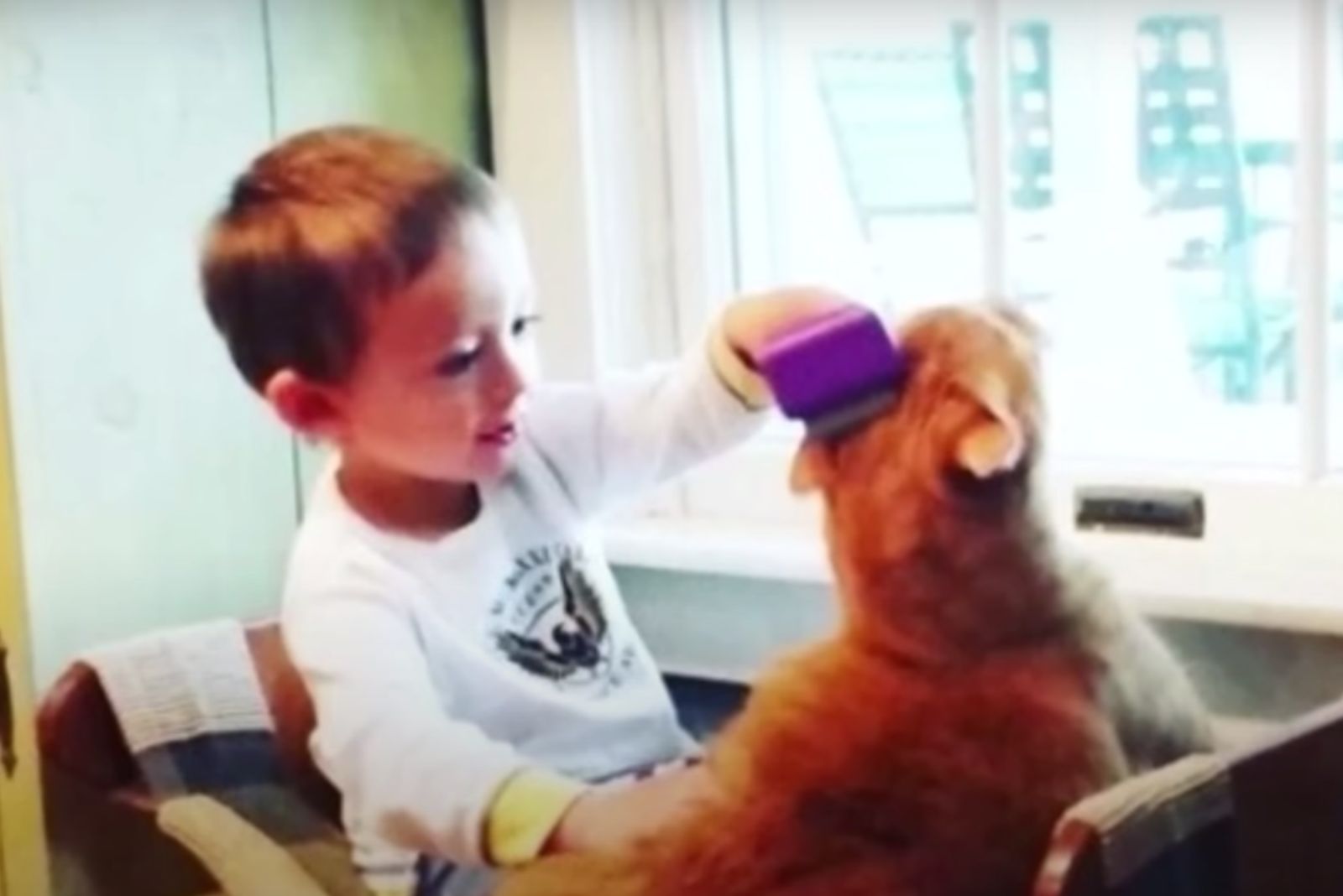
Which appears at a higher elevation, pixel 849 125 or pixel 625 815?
pixel 849 125

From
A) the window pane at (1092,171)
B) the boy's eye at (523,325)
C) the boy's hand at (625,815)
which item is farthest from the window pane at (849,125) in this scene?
the boy's hand at (625,815)

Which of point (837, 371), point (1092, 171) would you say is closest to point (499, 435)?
point (837, 371)

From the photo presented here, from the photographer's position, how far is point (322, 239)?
690mm

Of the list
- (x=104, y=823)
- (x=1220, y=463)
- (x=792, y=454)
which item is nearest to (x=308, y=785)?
(x=104, y=823)

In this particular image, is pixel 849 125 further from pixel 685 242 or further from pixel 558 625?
pixel 558 625

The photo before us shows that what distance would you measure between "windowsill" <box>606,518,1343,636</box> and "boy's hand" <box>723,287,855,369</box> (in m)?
0.07

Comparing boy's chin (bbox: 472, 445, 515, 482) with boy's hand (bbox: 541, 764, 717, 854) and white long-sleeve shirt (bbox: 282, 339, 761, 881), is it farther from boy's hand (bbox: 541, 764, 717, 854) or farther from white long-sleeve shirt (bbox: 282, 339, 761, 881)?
boy's hand (bbox: 541, 764, 717, 854)

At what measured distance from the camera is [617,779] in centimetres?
72

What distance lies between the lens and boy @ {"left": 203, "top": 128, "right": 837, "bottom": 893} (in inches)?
27.4

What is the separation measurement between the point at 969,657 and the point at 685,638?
136 millimetres

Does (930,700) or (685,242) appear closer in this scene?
(930,700)

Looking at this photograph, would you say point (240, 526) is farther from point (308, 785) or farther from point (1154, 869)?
point (1154, 869)

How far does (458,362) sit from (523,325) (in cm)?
3

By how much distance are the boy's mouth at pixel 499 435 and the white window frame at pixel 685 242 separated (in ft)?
0.17
